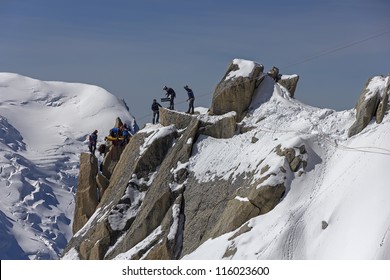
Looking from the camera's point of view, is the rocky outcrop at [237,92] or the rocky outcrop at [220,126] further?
the rocky outcrop at [237,92]

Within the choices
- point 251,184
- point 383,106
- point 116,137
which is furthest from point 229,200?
point 116,137

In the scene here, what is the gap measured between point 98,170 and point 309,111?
16.6 meters

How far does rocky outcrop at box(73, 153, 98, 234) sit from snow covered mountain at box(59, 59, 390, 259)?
7.73 feet

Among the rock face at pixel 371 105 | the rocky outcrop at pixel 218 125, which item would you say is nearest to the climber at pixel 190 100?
the rocky outcrop at pixel 218 125

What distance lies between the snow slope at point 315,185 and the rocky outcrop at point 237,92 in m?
1.89

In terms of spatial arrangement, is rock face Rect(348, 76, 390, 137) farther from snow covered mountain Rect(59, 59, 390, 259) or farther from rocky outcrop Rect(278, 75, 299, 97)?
rocky outcrop Rect(278, 75, 299, 97)

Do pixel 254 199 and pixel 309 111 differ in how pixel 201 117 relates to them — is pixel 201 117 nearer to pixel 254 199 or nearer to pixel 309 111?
pixel 309 111

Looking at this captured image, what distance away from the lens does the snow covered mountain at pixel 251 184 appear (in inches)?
1752

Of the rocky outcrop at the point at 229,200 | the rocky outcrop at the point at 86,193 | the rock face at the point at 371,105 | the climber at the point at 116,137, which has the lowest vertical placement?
the rocky outcrop at the point at 86,193

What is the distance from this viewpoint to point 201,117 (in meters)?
57.2

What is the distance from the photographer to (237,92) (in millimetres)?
57719

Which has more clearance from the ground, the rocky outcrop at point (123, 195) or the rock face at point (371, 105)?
the rock face at point (371, 105)

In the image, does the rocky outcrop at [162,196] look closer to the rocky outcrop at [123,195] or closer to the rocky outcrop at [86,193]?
the rocky outcrop at [123,195]

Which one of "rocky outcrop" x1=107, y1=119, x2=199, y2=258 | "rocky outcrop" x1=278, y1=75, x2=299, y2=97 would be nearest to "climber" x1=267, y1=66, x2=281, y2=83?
"rocky outcrop" x1=278, y1=75, x2=299, y2=97
